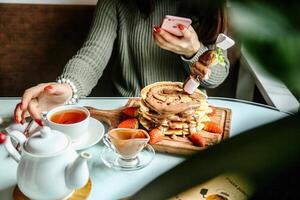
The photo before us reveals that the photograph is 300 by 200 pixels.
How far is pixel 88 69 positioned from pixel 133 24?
279 millimetres

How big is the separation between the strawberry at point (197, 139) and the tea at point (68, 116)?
11.4 inches

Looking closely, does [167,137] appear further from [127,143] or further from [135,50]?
[135,50]

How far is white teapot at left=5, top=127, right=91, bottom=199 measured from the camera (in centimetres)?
82

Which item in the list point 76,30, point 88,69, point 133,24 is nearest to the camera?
point 88,69

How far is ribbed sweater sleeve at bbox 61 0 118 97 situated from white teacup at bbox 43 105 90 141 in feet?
0.77

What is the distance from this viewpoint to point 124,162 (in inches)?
40.2

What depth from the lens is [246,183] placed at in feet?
0.57

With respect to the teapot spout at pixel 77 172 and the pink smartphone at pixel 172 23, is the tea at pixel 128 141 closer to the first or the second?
the teapot spout at pixel 77 172

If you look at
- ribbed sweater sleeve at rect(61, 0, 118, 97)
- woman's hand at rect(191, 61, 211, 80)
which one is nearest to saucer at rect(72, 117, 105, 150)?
ribbed sweater sleeve at rect(61, 0, 118, 97)

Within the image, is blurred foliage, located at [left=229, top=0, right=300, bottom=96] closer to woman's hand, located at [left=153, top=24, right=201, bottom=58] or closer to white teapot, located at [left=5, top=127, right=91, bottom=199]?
white teapot, located at [left=5, top=127, right=91, bottom=199]

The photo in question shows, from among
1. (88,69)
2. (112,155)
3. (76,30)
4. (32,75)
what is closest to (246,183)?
(112,155)

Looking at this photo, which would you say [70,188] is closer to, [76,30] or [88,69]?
[88,69]

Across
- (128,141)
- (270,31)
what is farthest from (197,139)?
(270,31)

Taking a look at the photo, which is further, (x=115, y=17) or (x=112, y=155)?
(x=115, y=17)
